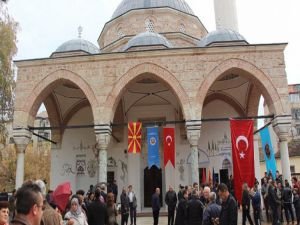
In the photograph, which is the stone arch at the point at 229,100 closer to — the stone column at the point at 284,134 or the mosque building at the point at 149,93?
the mosque building at the point at 149,93

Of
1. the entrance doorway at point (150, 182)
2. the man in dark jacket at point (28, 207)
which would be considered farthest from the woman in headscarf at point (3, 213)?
the entrance doorway at point (150, 182)

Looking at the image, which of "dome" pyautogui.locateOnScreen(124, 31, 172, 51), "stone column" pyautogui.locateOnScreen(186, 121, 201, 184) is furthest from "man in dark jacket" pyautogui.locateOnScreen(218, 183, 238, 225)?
"dome" pyautogui.locateOnScreen(124, 31, 172, 51)

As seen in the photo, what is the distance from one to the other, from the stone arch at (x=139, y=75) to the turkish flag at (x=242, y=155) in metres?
1.76

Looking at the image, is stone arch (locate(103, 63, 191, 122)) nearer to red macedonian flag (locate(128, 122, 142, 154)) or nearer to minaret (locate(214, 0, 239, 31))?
red macedonian flag (locate(128, 122, 142, 154))

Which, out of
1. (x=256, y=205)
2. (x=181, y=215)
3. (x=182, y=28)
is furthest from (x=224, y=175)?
(x=181, y=215)

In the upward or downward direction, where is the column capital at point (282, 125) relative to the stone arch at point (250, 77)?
downward

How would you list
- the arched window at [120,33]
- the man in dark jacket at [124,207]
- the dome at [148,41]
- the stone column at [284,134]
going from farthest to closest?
1. the arched window at [120,33]
2. the dome at [148,41]
3. the stone column at [284,134]
4. the man in dark jacket at [124,207]

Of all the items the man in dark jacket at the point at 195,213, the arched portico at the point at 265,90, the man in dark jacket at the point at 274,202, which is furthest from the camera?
the arched portico at the point at 265,90

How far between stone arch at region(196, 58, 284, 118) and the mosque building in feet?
0.10

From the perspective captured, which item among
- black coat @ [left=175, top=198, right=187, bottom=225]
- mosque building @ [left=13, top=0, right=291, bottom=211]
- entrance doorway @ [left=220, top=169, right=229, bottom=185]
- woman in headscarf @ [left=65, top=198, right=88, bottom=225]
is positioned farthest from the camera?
entrance doorway @ [left=220, top=169, right=229, bottom=185]

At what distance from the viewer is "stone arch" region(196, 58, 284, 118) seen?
11164 mm

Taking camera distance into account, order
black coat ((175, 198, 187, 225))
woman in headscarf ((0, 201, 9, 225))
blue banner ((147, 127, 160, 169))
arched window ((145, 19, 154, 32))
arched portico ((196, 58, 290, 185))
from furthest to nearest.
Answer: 1. arched window ((145, 19, 154, 32))
2. blue banner ((147, 127, 160, 169))
3. arched portico ((196, 58, 290, 185))
4. black coat ((175, 198, 187, 225))
5. woman in headscarf ((0, 201, 9, 225))

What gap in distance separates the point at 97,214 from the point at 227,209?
1.78 m

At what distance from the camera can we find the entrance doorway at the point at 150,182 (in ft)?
49.2
